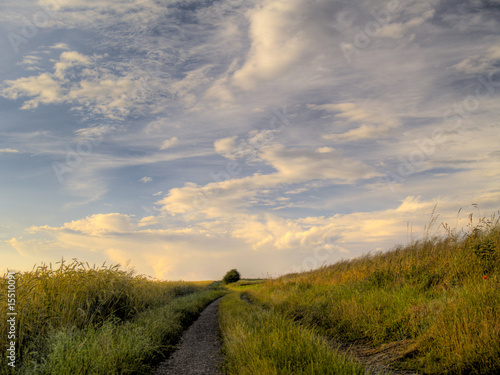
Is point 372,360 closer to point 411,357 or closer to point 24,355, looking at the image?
point 411,357

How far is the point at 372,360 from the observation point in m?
5.59

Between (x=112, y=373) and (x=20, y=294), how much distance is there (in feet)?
12.9

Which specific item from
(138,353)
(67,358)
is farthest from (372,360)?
(67,358)

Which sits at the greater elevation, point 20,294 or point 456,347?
point 20,294

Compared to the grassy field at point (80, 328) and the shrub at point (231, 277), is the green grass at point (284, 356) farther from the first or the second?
the shrub at point (231, 277)

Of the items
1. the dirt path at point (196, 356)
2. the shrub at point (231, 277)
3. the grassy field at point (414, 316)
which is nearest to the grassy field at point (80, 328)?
the dirt path at point (196, 356)

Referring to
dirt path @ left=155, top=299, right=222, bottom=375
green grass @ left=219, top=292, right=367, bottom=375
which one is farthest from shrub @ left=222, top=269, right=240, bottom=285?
green grass @ left=219, top=292, right=367, bottom=375

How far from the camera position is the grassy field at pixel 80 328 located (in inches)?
201

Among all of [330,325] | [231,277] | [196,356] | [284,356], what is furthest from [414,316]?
[231,277]

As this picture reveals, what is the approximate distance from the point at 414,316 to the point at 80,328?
880 centimetres

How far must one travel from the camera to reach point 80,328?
8.10m

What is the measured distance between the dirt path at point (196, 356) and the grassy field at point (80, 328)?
367 millimetres

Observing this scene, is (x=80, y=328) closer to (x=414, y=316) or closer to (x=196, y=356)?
(x=196, y=356)

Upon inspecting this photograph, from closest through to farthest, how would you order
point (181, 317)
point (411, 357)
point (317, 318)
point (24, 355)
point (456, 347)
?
point (456, 347)
point (411, 357)
point (24, 355)
point (317, 318)
point (181, 317)
